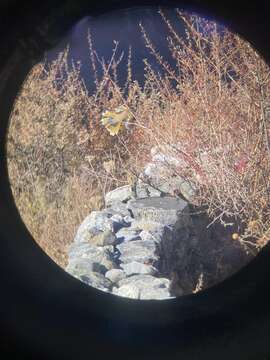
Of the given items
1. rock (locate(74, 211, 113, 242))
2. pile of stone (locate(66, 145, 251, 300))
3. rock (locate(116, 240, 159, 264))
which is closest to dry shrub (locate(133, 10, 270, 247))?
pile of stone (locate(66, 145, 251, 300))

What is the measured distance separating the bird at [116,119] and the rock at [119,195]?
291mm

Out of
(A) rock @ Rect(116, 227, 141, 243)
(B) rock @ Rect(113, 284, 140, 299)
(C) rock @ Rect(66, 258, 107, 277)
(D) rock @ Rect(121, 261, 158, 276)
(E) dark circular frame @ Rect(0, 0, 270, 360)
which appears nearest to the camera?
(E) dark circular frame @ Rect(0, 0, 270, 360)

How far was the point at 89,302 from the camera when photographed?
1435 mm

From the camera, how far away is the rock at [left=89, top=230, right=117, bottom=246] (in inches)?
117

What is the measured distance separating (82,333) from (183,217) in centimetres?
184

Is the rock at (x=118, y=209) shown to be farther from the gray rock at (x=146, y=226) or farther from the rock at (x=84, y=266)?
the rock at (x=84, y=266)

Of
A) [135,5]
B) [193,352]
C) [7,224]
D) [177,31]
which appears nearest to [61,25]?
[135,5]

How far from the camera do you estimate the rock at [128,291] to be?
2.58 m

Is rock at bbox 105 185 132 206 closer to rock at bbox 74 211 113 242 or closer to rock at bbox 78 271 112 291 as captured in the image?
rock at bbox 74 211 113 242

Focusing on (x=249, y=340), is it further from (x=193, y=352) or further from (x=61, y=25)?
(x=61, y=25)

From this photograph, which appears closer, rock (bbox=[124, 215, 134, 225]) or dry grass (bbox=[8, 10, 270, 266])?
dry grass (bbox=[8, 10, 270, 266])

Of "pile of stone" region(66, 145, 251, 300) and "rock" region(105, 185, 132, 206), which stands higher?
"rock" region(105, 185, 132, 206)

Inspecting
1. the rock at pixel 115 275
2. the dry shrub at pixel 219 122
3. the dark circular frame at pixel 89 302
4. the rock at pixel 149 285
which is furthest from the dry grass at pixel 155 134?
the dark circular frame at pixel 89 302

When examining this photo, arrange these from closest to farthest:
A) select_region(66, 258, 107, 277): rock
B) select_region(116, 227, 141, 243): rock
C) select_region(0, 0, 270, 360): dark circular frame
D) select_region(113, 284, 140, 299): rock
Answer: select_region(0, 0, 270, 360): dark circular frame
select_region(113, 284, 140, 299): rock
select_region(66, 258, 107, 277): rock
select_region(116, 227, 141, 243): rock
